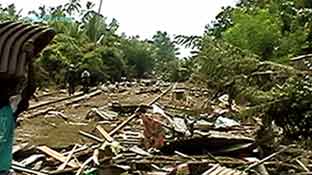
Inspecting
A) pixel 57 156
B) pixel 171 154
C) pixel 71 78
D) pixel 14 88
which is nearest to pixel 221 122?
pixel 171 154

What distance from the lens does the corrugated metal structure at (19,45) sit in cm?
463

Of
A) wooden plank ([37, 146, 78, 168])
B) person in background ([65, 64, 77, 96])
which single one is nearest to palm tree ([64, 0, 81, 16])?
person in background ([65, 64, 77, 96])

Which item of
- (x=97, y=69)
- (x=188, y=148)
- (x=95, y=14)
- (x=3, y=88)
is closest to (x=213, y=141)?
(x=188, y=148)

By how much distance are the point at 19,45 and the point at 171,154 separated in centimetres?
552

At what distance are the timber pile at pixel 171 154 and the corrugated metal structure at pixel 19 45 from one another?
2.91 metres

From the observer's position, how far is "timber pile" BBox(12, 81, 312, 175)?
776cm

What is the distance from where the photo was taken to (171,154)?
9.91m

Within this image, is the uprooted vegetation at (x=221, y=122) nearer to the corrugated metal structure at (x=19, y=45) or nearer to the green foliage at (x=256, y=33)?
the green foliage at (x=256, y=33)

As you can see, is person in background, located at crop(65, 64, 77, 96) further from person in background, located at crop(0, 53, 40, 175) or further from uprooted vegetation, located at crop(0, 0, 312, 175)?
person in background, located at crop(0, 53, 40, 175)

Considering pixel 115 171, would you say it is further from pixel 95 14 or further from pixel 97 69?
pixel 95 14

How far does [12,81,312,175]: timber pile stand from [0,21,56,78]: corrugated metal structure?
114 inches

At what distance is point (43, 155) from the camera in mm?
9453

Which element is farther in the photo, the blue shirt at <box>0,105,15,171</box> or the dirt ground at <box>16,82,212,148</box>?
the dirt ground at <box>16,82,212,148</box>

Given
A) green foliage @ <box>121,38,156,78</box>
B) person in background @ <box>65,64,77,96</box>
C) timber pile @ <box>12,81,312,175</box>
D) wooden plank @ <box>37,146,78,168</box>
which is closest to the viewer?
timber pile @ <box>12,81,312,175</box>
